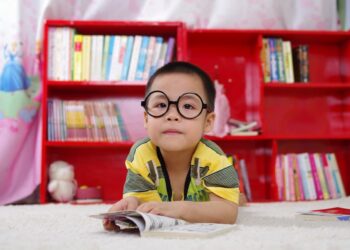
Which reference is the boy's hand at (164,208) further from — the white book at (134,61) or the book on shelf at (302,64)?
the book on shelf at (302,64)

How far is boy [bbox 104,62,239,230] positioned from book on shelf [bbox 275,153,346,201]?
136cm

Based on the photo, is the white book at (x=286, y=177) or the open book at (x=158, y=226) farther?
the white book at (x=286, y=177)

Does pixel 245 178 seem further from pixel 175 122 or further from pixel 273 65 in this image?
pixel 175 122

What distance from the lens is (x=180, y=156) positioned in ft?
4.92

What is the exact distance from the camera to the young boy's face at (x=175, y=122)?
4.50 ft

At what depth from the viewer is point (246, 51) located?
3.05m

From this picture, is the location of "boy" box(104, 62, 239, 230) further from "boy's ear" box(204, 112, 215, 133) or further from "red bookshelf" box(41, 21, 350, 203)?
"red bookshelf" box(41, 21, 350, 203)

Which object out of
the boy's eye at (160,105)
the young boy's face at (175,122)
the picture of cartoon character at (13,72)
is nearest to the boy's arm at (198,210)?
the young boy's face at (175,122)

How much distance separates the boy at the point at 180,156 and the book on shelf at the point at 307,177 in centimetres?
136

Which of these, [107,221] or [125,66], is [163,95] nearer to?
[107,221]

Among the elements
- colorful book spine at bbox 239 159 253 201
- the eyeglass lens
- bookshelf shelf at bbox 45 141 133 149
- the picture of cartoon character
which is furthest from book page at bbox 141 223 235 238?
the picture of cartoon character

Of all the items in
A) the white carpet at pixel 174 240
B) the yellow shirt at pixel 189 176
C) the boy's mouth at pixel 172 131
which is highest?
the boy's mouth at pixel 172 131

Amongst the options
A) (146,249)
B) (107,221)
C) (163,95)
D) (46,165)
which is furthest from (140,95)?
(146,249)

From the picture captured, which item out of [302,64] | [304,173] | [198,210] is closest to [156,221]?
[198,210]
